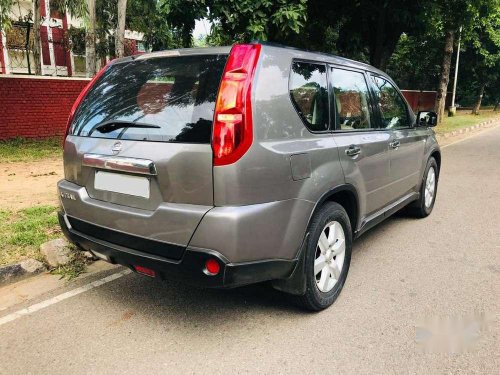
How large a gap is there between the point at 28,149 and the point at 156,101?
8.69 meters

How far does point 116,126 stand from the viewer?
2.74 m

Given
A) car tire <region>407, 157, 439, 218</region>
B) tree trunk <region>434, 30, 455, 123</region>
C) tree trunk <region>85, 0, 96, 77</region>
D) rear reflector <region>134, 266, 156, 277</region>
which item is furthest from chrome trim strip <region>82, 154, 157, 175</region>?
tree trunk <region>434, 30, 455, 123</region>

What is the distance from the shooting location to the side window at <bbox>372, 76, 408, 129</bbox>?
4055 millimetres

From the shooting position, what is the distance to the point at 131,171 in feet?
8.45

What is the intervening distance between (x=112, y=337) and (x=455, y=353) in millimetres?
2085

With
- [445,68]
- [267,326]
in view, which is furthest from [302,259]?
[445,68]

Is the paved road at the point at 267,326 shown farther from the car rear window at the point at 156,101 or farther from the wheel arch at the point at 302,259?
the car rear window at the point at 156,101

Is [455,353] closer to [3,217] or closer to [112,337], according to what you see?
[112,337]

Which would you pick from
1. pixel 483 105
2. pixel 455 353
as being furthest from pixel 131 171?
pixel 483 105

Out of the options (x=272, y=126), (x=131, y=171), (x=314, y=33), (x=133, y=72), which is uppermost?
(x=314, y=33)

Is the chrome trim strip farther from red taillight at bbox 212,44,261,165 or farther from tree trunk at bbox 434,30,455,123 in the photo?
tree trunk at bbox 434,30,455,123

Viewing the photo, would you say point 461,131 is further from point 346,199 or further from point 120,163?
point 120,163

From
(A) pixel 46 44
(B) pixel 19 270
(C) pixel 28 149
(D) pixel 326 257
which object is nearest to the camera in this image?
(D) pixel 326 257

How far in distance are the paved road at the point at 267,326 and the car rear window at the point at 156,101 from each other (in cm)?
123
